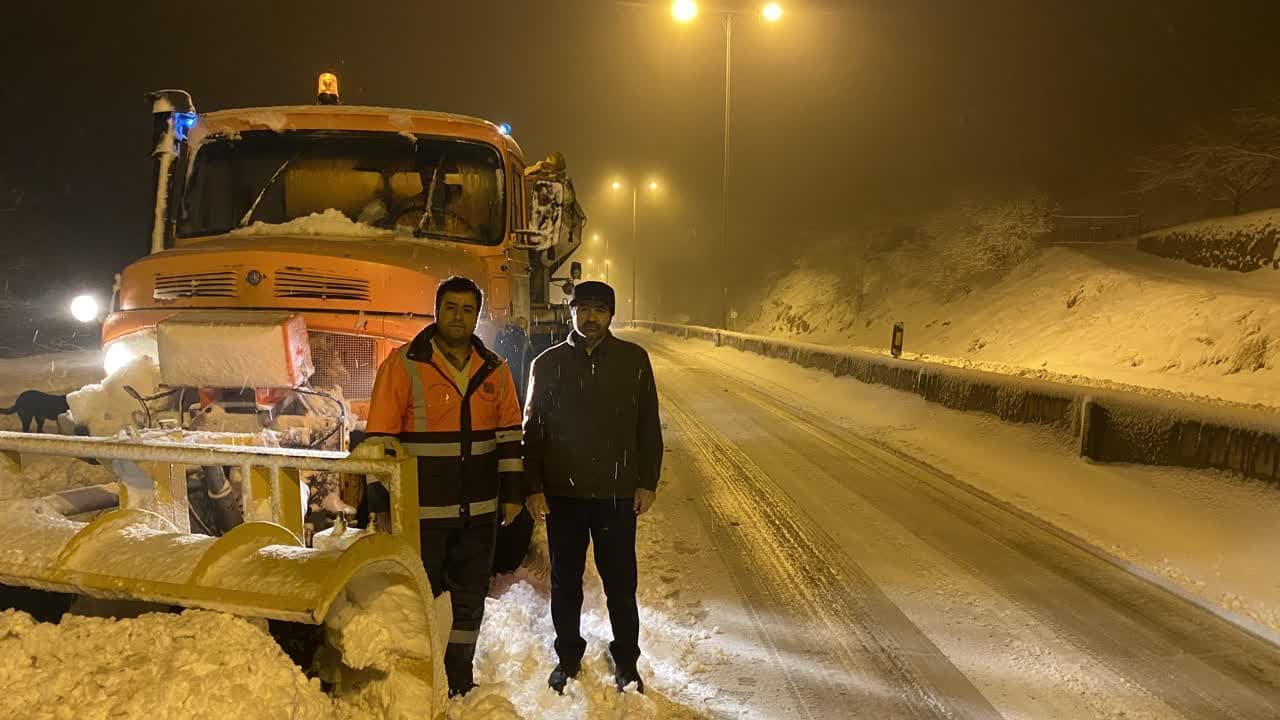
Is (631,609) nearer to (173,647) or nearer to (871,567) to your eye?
(173,647)

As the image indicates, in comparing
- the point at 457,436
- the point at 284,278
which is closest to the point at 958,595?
the point at 457,436

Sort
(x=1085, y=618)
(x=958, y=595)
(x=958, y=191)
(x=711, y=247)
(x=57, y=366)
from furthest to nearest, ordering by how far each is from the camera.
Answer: (x=711, y=247) < (x=958, y=191) < (x=57, y=366) < (x=958, y=595) < (x=1085, y=618)

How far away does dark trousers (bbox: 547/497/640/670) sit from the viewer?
10.7 ft

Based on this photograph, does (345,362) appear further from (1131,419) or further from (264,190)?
(1131,419)

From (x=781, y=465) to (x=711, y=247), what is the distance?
4576cm

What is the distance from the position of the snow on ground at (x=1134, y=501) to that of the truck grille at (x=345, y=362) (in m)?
5.12

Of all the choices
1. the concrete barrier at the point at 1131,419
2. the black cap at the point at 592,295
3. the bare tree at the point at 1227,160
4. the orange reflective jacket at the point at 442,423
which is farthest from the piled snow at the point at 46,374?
the bare tree at the point at 1227,160

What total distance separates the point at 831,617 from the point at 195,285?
4.31m

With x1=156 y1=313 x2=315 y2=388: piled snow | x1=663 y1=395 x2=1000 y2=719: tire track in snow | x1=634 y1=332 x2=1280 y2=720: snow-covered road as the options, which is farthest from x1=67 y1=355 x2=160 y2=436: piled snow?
x1=663 y1=395 x2=1000 y2=719: tire track in snow

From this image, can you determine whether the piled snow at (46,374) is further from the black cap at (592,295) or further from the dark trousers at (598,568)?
the black cap at (592,295)

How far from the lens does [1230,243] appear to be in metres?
16.1

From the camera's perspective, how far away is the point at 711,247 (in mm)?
A: 52312

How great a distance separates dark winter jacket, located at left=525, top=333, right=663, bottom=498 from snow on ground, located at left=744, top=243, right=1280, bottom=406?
1060cm

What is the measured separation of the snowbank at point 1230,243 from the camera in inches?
591
